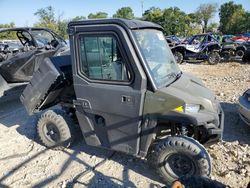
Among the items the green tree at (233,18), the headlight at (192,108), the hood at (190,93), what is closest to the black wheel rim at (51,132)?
the hood at (190,93)

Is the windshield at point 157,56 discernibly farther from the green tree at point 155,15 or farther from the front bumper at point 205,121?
the green tree at point 155,15

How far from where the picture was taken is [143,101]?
3781 millimetres

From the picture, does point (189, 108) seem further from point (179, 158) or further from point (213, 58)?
point (213, 58)

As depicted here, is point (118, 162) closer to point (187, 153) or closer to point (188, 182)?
point (187, 153)

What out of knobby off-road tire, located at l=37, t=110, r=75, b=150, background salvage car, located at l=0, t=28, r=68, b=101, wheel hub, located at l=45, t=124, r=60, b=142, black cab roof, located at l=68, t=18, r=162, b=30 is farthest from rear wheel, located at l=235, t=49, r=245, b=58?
wheel hub, located at l=45, t=124, r=60, b=142

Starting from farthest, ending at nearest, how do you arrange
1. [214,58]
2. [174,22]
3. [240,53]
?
[174,22] < [240,53] < [214,58]

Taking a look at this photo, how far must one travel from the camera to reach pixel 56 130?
192 inches

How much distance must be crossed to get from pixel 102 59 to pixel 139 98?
0.74m

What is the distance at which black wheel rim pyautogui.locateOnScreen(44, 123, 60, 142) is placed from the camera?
4.89 meters

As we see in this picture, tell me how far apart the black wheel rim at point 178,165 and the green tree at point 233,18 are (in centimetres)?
4287

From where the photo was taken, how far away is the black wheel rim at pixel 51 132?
16.0ft

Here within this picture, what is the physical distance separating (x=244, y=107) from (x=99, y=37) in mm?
3054

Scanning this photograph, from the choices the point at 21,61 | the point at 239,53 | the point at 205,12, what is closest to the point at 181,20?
the point at 205,12

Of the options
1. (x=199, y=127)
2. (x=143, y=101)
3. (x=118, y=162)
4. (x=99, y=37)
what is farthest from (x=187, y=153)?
(x=99, y=37)
